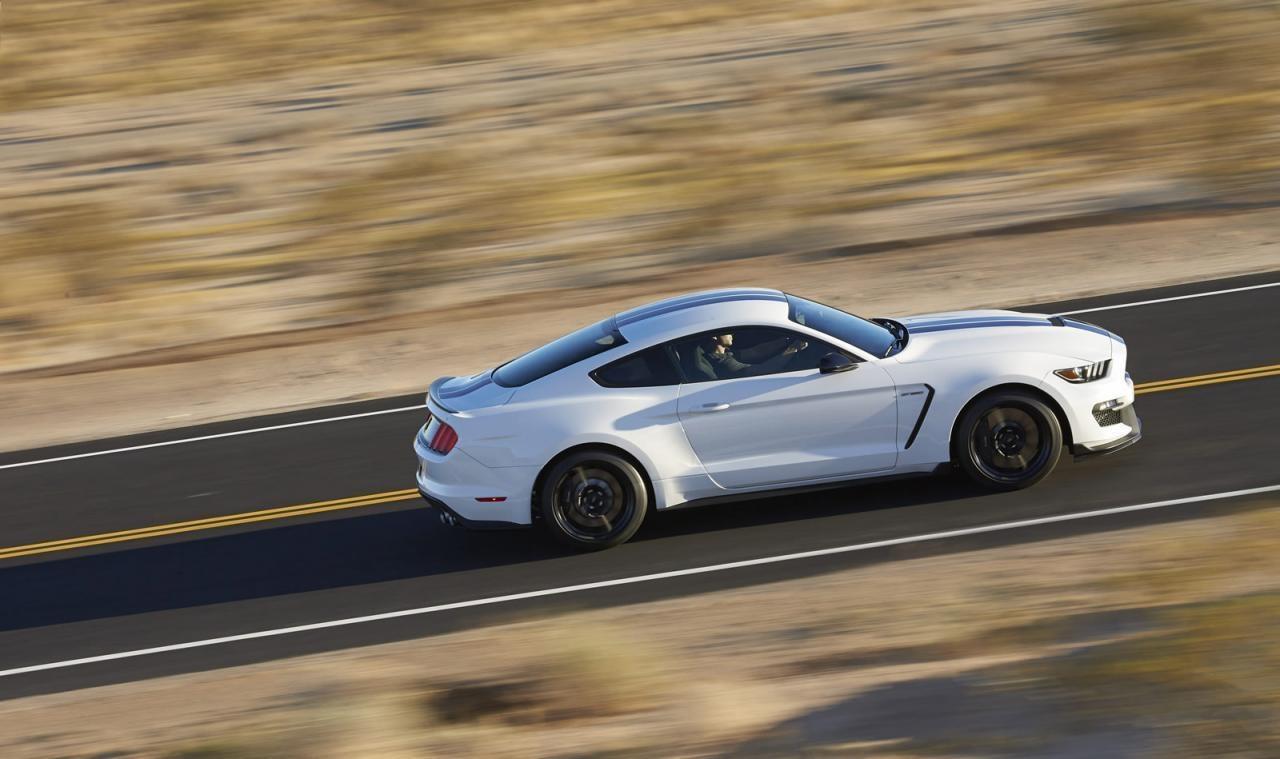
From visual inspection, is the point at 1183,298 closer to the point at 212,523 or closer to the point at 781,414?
the point at 781,414

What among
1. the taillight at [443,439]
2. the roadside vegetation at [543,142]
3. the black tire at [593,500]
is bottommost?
the black tire at [593,500]

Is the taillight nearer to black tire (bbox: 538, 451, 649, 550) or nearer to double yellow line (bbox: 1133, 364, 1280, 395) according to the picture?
black tire (bbox: 538, 451, 649, 550)

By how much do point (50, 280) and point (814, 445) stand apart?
14.5 meters

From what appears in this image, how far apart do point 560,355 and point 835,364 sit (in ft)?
6.28

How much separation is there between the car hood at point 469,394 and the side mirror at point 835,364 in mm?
2109

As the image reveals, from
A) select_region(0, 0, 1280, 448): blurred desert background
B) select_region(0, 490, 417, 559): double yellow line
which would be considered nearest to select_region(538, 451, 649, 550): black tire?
select_region(0, 490, 417, 559): double yellow line

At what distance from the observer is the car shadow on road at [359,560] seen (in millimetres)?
10312

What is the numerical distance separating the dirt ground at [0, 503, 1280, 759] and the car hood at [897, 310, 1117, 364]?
1346 mm

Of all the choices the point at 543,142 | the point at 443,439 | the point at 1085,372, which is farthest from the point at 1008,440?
the point at 543,142

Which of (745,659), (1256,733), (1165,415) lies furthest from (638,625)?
(1165,415)

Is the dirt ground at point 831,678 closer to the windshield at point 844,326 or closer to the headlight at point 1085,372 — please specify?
the headlight at point 1085,372

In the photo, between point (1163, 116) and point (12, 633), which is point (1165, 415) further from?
point (1163, 116)

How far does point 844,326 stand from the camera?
10500 millimetres

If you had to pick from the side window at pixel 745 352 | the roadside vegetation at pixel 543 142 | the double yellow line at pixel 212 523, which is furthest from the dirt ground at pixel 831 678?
the roadside vegetation at pixel 543 142
